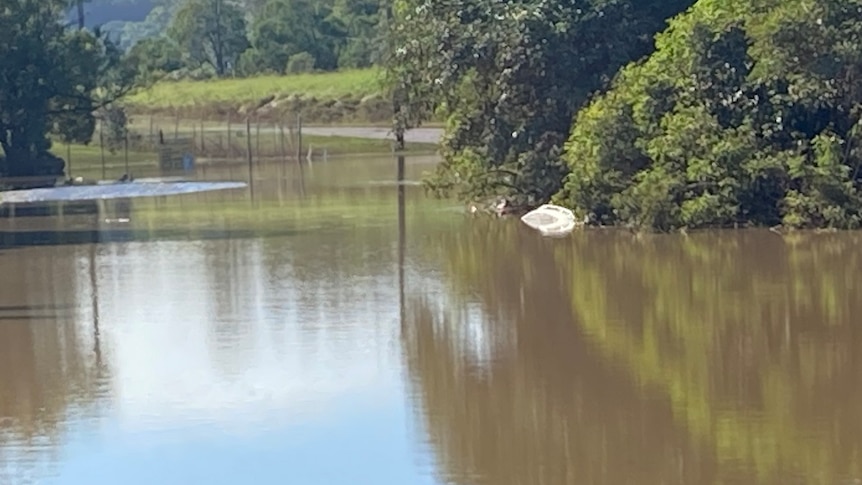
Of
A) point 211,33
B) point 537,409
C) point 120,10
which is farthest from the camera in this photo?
point 120,10

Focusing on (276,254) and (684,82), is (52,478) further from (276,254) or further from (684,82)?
(684,82)

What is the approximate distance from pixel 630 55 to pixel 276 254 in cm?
746

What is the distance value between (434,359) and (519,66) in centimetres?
1231

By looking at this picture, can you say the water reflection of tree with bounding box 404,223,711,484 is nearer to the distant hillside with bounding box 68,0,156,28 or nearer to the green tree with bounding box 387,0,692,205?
the green tree with bounding box 387,0,692,205

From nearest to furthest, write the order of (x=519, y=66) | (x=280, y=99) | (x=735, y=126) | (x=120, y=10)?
1. (x=735, y=126)
2. (x=519, y=66)
3. (x=280, y=99)
4. (x=120, y=10)

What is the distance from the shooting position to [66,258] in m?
24.9

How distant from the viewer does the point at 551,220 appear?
27.6 metres

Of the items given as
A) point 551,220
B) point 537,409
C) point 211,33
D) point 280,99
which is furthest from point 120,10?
point 537,409

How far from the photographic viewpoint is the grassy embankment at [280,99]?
61.0 m

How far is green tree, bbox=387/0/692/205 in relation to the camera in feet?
90.0

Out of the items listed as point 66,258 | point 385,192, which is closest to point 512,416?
point 66,258

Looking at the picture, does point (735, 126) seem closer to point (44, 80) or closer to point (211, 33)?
point (44, 80)

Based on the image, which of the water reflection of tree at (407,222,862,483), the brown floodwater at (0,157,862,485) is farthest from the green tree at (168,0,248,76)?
the water reflection of tree at (407,222,862,483)

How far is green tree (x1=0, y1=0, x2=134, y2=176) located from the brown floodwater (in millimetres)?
16753
